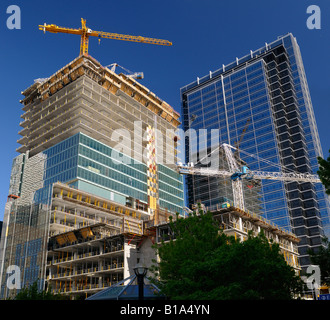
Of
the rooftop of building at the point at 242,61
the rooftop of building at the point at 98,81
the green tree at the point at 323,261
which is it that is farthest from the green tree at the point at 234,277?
the rooftop of building at the point at 242,61

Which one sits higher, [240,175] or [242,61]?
[242,61]

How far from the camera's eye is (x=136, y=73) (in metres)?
147

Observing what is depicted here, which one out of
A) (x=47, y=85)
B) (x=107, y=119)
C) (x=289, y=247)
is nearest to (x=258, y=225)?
(x=289, y=247)

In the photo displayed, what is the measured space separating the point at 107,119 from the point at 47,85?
27648 millimetres

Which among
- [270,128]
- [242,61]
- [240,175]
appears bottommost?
[240,175]

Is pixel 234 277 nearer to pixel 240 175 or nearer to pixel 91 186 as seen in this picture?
pixel 91 186

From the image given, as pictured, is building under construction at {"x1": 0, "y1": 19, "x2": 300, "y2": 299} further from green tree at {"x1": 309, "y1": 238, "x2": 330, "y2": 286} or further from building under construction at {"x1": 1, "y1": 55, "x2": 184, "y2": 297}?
green tree at {"x1": 309, "y1": 238, "x2": 330, "y2": 286}

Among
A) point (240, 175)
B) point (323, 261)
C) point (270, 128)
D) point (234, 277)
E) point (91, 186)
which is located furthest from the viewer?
point (270, 128)

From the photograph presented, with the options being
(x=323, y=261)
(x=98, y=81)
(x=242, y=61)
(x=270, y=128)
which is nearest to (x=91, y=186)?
(x=98, y=81)

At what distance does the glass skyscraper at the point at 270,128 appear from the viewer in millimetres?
136625

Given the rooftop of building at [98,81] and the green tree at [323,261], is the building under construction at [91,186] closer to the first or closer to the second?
the rooftop of building at [98,81]

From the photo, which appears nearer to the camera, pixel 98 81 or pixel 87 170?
pixel 87 170

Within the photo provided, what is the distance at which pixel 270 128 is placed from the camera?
150 metres
